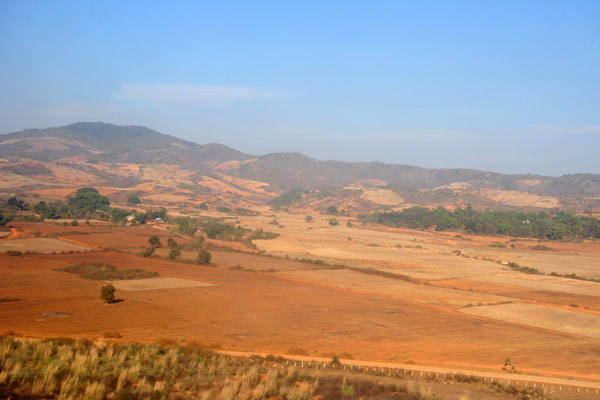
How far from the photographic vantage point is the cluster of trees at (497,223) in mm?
112188

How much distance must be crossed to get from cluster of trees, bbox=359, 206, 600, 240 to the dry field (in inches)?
1813

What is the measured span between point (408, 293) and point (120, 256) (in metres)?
30.0

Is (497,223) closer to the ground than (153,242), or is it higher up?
higher up

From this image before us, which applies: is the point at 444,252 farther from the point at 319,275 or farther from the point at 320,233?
the point at 319,275

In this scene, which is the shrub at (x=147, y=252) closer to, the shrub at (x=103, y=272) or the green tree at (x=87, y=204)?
the shrub at (x=103, y=272)

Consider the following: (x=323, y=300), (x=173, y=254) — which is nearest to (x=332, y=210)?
(x=173, y=254)

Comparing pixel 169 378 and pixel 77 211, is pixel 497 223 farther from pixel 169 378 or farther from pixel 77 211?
pixel 169 378

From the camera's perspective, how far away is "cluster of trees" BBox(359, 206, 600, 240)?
112188 mm

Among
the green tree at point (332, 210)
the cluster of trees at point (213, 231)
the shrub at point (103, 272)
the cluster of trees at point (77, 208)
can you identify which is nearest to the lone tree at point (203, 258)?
the shrub at point (103, 272)

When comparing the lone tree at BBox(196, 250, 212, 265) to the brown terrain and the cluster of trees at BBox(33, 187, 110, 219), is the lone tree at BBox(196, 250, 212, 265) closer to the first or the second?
the brown terrain

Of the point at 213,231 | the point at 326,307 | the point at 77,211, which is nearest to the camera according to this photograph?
the point at 326,307

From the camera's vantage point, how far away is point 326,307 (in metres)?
35.5

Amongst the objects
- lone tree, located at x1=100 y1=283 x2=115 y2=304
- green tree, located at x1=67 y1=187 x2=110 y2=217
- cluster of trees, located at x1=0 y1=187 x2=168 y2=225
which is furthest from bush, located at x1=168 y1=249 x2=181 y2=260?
green tree, located at x1=67 y1=187 x2=110 y2=217

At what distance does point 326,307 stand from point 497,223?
320 ft
